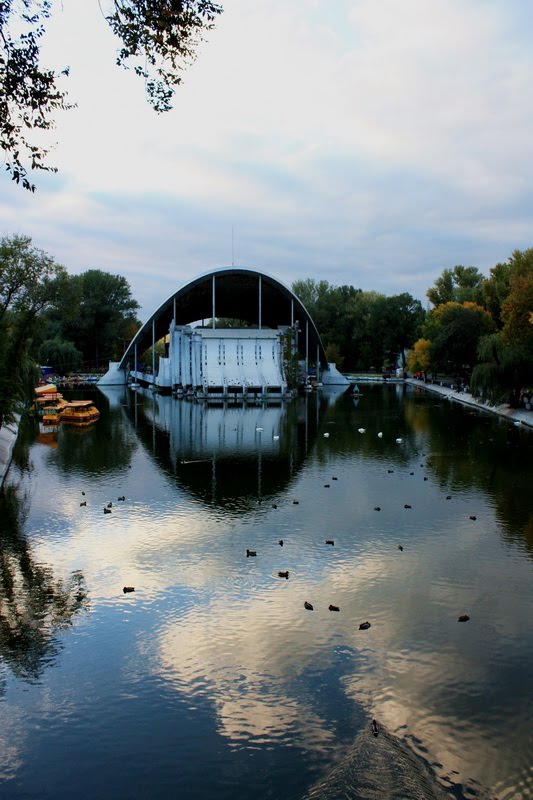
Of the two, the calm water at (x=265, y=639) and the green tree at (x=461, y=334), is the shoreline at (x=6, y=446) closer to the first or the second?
the calm water at (x=265, y=639)

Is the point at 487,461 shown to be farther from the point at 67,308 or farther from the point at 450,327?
the point at 67,308

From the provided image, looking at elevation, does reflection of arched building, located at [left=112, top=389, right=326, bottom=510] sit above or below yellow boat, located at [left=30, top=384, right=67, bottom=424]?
below

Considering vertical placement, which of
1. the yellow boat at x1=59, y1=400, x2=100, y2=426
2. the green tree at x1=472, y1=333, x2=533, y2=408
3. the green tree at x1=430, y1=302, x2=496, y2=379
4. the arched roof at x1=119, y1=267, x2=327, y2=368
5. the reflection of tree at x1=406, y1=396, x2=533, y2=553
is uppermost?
the arched roof at x1=119, y1=267, x2=327, y2=368

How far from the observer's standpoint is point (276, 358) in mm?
65812

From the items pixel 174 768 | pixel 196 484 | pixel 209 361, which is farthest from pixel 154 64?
pixel 209 361

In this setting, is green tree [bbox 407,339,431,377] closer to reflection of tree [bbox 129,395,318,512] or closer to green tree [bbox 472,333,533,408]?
green tree [bbox 472,333,533,408]

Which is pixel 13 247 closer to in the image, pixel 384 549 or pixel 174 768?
pixel 384 549

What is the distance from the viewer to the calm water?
751 cm

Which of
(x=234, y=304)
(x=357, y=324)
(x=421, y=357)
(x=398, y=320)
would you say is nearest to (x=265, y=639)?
(x=421, y=357)

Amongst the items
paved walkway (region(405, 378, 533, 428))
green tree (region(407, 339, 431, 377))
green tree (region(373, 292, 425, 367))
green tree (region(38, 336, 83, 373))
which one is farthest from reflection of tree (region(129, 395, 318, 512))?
green tree (region(373, 292, 425, 367))

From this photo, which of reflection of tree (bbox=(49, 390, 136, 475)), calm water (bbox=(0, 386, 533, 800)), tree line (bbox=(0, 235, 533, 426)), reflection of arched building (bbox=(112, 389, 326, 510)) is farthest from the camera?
tree line (bbox=(0, 235, 533, 426))

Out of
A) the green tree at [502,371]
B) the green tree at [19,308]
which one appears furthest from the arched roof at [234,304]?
the green tree at [502,371]

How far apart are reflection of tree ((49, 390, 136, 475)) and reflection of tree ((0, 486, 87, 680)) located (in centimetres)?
969

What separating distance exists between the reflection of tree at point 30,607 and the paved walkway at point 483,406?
101 ft
